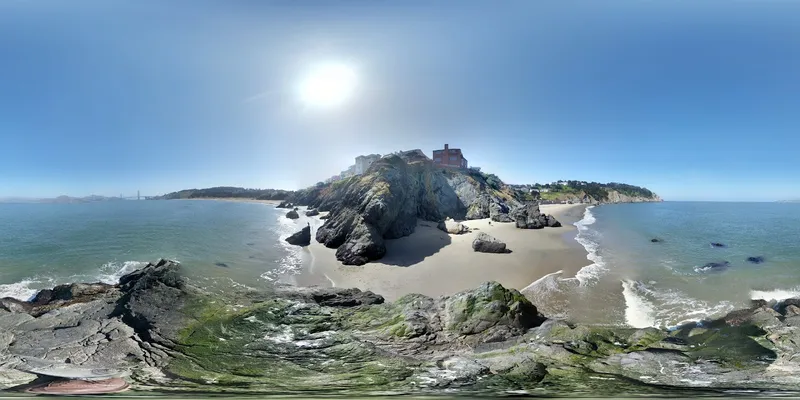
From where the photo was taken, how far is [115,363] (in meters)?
3.35

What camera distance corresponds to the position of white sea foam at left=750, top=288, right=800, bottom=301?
7.87 metres

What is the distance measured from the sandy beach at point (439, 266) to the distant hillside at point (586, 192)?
56060 mm

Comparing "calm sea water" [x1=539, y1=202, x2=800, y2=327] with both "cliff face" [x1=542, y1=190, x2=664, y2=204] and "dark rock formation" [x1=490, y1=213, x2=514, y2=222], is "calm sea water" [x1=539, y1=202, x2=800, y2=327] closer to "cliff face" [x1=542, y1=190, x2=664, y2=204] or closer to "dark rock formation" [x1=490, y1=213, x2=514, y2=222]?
"dark rock formation" [x1=490, y1=213, x2=514, y2=222]

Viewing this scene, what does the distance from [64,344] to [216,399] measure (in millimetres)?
3228

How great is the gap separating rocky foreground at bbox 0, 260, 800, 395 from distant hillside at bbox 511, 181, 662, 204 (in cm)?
6243

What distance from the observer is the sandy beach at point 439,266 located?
749cm

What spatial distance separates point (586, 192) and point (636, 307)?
85212mm

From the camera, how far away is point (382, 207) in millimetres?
10281

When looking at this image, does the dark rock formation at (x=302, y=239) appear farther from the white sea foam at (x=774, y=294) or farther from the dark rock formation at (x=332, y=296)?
the white sea foam at (x=774, y=294)

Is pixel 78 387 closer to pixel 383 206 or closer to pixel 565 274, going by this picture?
pixel 383 206

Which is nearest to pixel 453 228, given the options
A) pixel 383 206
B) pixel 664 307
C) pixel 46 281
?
pixel 383 206

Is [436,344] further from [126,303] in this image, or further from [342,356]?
[126,303]

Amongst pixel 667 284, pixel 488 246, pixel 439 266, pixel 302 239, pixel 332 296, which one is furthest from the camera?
pixel 302 239

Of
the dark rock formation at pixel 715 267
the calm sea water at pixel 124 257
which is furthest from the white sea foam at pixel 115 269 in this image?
→ the dark rock formation at pixel 715 267
